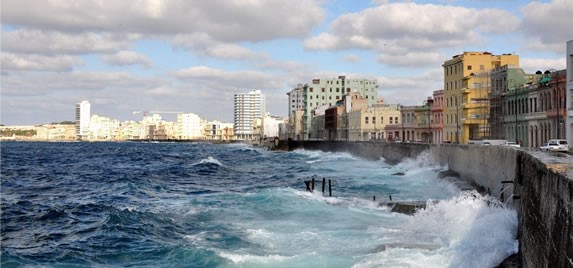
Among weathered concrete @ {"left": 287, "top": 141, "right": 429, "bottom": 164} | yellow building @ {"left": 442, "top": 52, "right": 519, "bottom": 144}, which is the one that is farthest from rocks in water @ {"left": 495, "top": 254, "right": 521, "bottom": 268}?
yellow building @ {"left": 442, "top": 52, "right": 519, "bottom": 144}

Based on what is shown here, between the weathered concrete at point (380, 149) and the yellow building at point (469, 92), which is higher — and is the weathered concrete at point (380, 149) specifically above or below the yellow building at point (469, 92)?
below

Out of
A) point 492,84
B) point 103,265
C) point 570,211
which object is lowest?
point 103,265

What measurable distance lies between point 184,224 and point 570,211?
19703 millimetres

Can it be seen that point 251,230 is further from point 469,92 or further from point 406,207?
point 469,92

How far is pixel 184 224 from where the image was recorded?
87.9 feet

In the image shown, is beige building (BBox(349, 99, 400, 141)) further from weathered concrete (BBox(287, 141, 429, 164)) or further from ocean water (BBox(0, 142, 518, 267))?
ocean water (BBox(0, 142, 518, 267))

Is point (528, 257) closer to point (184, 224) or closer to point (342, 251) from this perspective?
point (342, 251)

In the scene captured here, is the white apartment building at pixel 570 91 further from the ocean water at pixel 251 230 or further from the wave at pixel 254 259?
the wave at pixel 254 259

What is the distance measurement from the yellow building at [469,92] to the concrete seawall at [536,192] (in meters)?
44.6

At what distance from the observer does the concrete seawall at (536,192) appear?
9914 mm

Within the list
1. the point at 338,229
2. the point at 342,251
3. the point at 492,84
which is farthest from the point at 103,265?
the point at 492,84

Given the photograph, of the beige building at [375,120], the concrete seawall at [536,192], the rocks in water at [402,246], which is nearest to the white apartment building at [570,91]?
the concrete seawall at [536,192]

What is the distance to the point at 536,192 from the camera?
14406 millimetres

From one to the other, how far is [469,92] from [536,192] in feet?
232
